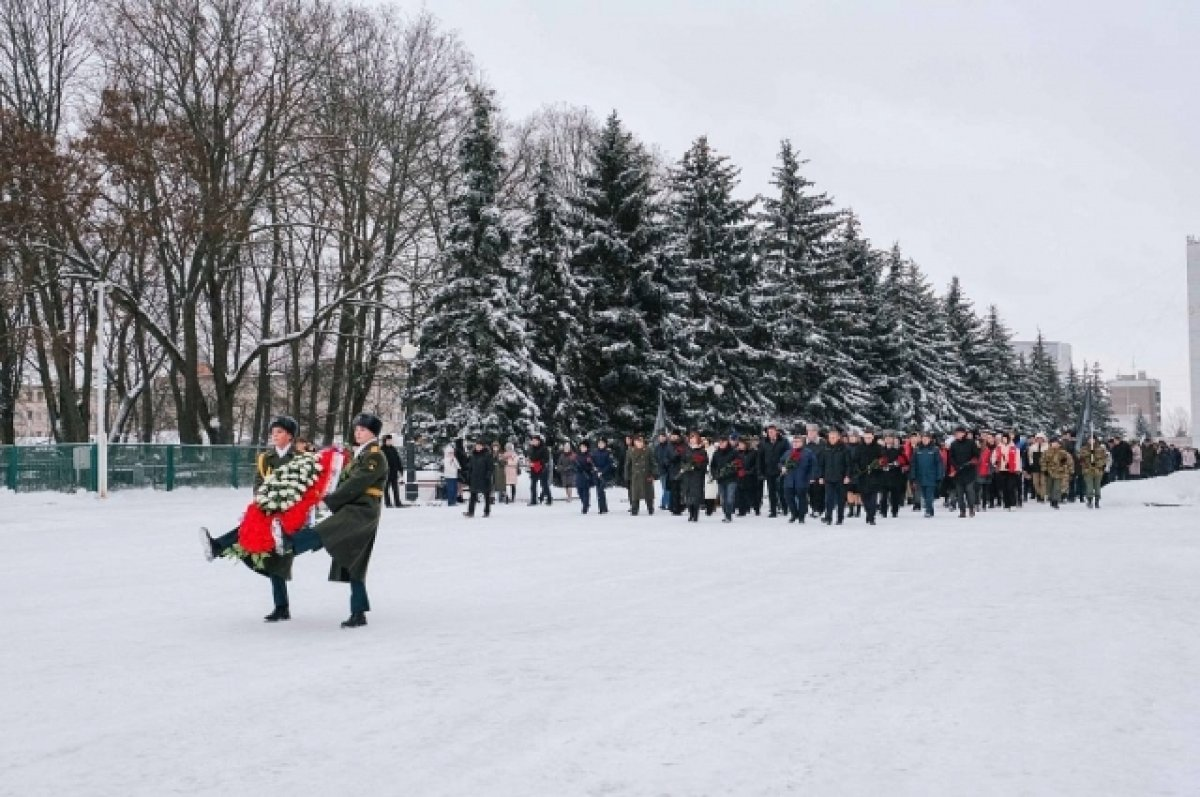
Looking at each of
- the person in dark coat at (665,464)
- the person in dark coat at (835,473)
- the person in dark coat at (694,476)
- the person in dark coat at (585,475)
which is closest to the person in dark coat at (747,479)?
the person in dark coat at (694,476)

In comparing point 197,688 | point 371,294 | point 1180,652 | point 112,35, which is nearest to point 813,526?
point 1180,652

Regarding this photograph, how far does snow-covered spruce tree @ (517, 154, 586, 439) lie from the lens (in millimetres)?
40781

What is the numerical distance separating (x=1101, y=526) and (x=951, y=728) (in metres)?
17.5

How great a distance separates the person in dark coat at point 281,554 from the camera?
9789 mm

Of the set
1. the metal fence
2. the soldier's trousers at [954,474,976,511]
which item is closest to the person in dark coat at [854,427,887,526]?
the soldier's trousers at [954,474,976,511]

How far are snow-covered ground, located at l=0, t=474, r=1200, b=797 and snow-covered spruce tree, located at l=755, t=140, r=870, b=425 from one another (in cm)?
3279

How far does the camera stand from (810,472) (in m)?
24.3

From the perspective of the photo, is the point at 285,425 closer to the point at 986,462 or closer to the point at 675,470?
the point at 675,470

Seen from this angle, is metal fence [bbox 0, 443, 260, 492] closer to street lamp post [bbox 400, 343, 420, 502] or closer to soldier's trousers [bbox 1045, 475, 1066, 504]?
street lamp post [bbox 400, 343, 420, 502]

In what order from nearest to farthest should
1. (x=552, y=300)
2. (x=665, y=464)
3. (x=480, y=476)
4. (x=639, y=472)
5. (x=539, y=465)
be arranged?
(x=480, y=476) → (x=665, y=464) → (x=639, y=472) → (x=539, y=465) → (x=552, y=300)

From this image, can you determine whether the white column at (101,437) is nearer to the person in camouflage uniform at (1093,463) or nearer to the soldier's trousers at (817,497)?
the soldier's trousers at (817,497)

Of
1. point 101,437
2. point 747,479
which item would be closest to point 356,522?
point 747,479

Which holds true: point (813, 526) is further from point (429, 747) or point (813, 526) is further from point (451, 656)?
point (429, 747)

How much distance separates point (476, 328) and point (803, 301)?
16.0 m
